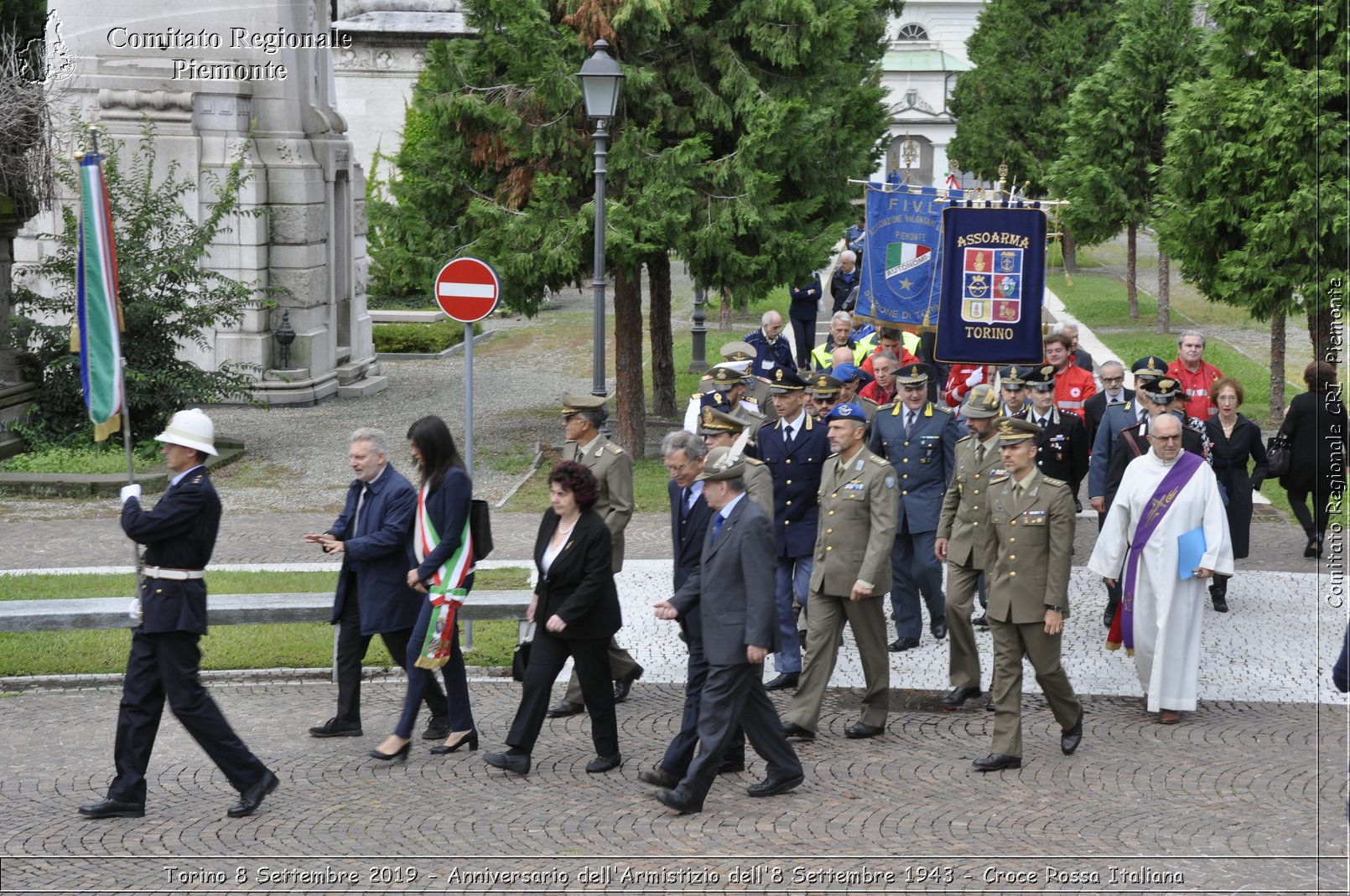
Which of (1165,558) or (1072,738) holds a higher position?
(1165,558)

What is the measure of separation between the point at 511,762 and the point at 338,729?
4.06 ft

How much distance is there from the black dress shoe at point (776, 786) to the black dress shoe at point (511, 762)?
3.85ft

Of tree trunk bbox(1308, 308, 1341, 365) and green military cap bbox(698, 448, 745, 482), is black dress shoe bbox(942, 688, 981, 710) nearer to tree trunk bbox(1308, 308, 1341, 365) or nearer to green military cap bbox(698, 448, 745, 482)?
green military cap bbox(698, 448, 745, 482)

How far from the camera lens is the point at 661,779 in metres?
8.10

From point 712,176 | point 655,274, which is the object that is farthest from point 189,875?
point 655,274

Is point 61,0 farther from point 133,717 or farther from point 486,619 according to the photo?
point 133,717

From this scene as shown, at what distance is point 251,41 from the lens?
22.4 m

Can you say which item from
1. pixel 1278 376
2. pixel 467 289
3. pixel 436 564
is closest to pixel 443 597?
pixel 436 564

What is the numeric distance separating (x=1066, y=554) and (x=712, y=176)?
9451 millimetres

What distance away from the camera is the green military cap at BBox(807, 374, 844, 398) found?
11.0 meters

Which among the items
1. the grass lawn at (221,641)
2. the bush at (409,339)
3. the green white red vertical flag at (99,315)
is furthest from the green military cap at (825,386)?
the bush at (409,339)

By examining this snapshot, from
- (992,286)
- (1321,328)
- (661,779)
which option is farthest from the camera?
(1321,328)

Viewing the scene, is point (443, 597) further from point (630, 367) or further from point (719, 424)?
point (630, 367)

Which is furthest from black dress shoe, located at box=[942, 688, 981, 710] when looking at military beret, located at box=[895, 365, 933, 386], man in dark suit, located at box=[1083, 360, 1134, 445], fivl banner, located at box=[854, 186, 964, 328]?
fivl banner, located at box=[854, 186, 964, 328]
